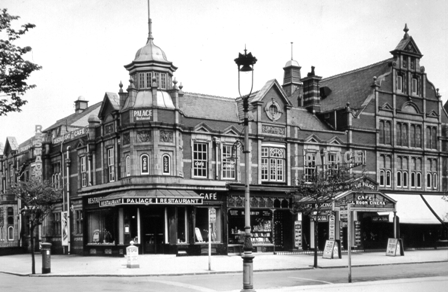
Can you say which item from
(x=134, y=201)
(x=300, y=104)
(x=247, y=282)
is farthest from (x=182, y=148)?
(x=247, y=282)

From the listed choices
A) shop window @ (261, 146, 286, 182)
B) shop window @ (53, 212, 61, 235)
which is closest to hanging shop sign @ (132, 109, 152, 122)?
shop window @ (261, 146, 286, 182)

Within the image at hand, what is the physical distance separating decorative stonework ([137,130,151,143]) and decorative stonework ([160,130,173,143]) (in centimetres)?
73

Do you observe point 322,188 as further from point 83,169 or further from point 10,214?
point 10,214

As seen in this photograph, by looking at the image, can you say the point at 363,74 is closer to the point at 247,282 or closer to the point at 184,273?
the point at 184,273

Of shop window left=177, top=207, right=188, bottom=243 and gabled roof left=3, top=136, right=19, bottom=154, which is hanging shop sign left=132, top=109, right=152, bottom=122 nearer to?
shop window left=177, top=207, right=188, bottom=243

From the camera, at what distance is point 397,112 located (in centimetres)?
4656

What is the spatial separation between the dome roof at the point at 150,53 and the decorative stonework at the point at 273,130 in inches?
312

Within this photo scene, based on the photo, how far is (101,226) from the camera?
129ft

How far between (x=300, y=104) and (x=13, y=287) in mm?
33497

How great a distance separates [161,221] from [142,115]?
6.14m

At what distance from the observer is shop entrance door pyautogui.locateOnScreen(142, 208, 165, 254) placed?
1394 inches

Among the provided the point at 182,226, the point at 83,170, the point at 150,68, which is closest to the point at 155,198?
the point at 182,226

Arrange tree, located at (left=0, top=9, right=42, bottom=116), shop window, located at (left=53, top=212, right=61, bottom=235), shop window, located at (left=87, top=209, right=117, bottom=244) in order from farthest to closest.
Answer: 1. shop window, located at (left=53, top=212, right=61, bottom=235)
2. shop window, located at (left=87, top=209, right=117, bottom=244)
3. tree, located at (left=0, top=9, right=42, bottom=116)

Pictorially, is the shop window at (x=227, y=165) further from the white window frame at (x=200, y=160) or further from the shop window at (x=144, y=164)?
the shop window at (x=144, y=164)
